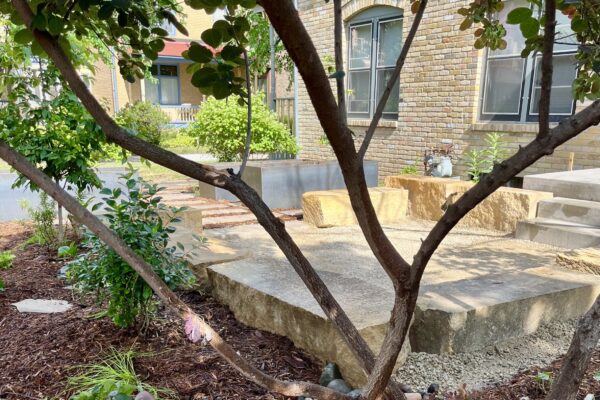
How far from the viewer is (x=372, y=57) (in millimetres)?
9633

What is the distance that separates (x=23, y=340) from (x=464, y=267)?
11.1 feet

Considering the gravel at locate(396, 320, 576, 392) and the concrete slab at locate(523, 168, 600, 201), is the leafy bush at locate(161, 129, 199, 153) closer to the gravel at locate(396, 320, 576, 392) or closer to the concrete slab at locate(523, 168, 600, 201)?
the concrete slab at locate(523, 168, 600, 201)

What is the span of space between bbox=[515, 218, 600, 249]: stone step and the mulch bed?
→ 3.45 metres

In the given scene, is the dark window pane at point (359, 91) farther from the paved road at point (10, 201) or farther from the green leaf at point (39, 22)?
the green leaf at point (39, 22)

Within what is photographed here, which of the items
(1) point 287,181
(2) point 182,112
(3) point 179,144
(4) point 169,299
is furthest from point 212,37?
(2) point 182,112

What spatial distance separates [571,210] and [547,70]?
180 inches

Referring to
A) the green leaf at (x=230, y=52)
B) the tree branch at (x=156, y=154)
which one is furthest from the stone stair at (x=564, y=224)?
the green leaf at (x=230, y=52)

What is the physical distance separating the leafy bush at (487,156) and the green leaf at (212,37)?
6096 mm

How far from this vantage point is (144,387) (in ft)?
7.12

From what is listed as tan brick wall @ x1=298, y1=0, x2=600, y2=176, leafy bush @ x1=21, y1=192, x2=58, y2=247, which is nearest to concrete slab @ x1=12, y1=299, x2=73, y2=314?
leafy bush @ x1=21, y1=192, x2=58, y2=247

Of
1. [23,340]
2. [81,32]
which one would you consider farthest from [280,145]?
[81,32]

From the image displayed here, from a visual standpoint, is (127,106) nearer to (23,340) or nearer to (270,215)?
(23,340)

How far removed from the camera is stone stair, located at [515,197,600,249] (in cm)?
471

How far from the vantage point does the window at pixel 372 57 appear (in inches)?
364
